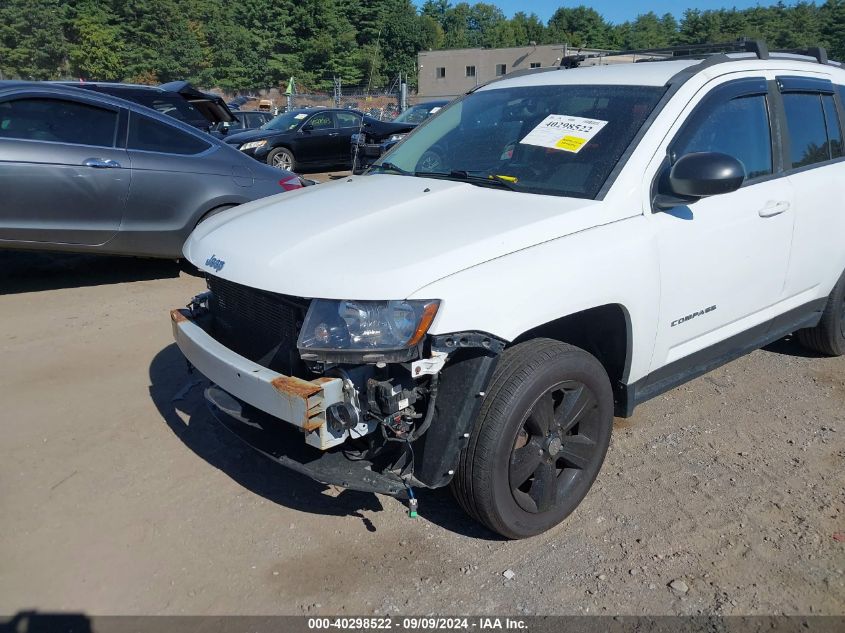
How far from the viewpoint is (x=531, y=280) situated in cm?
250

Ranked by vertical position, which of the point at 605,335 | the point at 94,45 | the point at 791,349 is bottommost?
the point at 791,349

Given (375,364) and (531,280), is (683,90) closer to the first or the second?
(531,280)

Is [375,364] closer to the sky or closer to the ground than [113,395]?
closer to the sky

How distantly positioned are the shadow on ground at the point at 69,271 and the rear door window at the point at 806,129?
5431 mm

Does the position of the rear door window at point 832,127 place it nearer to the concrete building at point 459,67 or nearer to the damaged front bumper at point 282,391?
the damaged front bumper at point 282,391

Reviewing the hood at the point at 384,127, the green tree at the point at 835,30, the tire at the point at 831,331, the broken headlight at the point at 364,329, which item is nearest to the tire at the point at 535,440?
the broken headlight at the point at 364,329

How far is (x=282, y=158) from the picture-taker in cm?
1448

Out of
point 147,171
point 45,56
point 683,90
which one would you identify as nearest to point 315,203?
point 683,90

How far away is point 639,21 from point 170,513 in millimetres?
140520

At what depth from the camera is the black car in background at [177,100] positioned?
30.8 feet

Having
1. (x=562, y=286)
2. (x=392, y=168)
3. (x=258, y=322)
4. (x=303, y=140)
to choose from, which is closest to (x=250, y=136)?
(x=303, y=140)

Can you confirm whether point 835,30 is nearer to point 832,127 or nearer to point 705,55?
point 832,127

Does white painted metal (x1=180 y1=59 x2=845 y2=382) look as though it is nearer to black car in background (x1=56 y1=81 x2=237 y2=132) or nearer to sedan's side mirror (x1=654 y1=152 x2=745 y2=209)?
sedan's side mirror (x1=654 y1=152 x2=745 y2=209)

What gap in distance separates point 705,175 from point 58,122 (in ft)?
17.5
